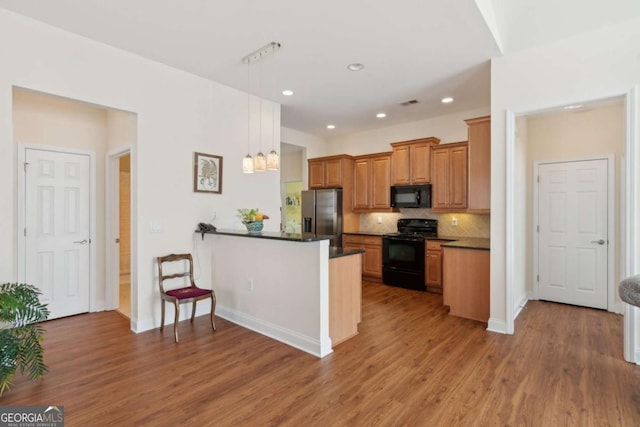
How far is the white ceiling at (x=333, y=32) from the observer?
8.68 ft

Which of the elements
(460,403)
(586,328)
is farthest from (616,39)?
(460,403)

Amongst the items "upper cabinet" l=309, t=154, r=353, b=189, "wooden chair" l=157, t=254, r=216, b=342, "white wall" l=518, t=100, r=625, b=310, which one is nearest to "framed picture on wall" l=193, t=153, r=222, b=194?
"wooden chair" l=157, t=254, r=216, b=342

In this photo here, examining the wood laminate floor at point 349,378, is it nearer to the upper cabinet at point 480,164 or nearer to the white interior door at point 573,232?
the white interior door at point 573,232

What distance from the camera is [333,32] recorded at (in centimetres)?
298

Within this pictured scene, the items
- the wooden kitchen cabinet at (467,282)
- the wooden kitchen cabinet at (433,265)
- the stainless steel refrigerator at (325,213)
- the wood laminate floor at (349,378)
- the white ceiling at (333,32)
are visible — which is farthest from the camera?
the stainless steel refrigerator at (325,213)

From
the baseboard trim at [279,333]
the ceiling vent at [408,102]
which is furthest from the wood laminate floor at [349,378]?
the ceiling vent at [408,102]

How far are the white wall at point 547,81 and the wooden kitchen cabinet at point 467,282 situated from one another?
296mm

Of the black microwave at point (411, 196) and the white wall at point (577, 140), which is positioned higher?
the white wall at point (577, 140)

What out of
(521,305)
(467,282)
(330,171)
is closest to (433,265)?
(467,282)

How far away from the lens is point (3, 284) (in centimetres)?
260

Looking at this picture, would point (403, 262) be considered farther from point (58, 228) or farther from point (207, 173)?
point (58, 228)

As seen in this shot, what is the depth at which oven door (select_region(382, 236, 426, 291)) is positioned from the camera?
528 centimetres

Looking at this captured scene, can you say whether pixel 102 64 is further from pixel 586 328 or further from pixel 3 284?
pixel 586 328

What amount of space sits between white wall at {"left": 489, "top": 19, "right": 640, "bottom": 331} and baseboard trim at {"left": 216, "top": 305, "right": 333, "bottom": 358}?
2.01 metres
